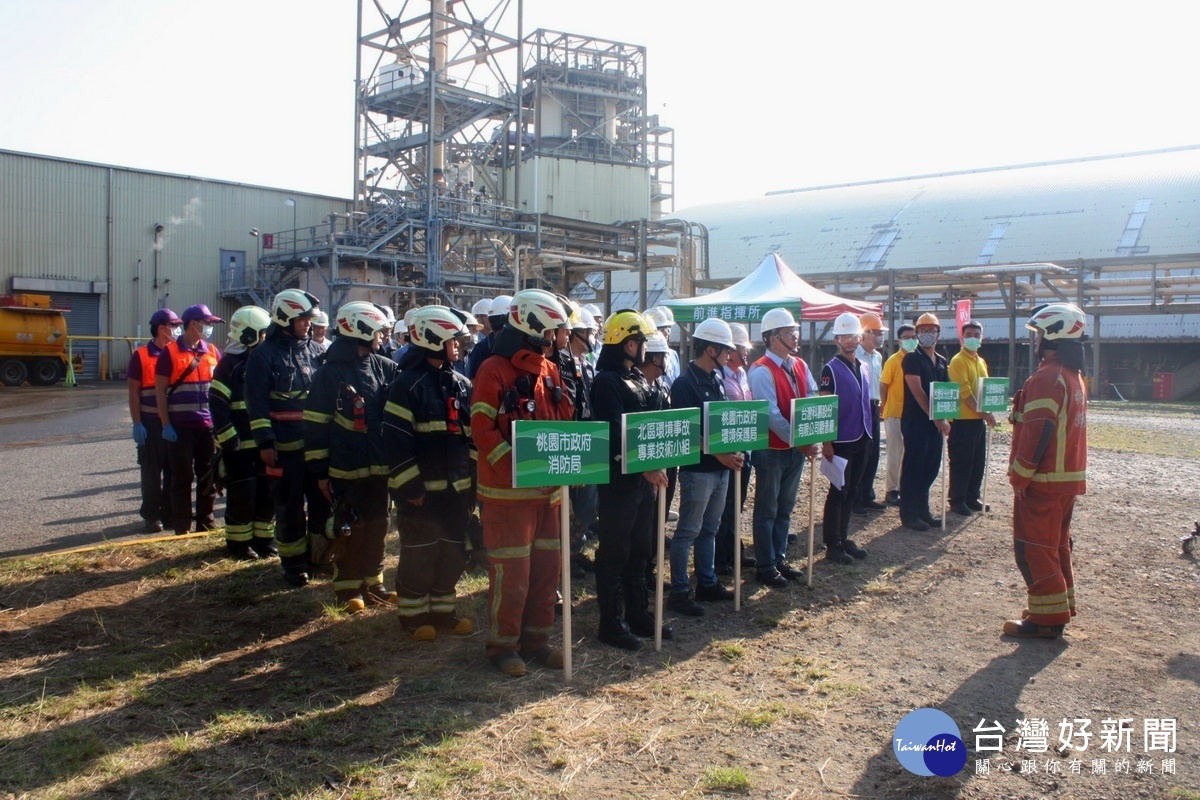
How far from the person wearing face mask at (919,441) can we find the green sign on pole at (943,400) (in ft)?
0.45

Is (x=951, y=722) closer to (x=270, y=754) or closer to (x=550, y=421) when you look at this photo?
(x=550, y=421)

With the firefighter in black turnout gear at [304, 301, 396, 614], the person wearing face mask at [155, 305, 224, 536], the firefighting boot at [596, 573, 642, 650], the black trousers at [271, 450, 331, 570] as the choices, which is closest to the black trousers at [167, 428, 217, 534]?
the person wearing face mask at [155, 305, 224, 536]

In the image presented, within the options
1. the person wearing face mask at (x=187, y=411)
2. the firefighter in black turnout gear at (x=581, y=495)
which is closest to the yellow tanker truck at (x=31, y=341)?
the person wearing face mask at (x=187, y=411)

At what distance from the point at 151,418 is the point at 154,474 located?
576 mm

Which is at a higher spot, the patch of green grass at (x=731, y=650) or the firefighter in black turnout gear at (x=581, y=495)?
the firefighter in black turnout gear at (x=581, y=495)

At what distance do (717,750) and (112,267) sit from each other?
3618 cm

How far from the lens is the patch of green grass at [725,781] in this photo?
3.57 meters

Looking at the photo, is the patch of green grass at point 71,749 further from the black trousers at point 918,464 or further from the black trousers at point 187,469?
the black trousers at point 918,464

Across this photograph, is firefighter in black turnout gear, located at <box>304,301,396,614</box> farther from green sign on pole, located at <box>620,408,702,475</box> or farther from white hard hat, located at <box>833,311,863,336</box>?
white hard hat, located at <box>833,311,863,336</box>

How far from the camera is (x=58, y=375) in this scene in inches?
1174

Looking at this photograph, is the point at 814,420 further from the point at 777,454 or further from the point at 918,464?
the point at 918,464

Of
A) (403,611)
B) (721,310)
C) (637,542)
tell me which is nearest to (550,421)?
(637,542)

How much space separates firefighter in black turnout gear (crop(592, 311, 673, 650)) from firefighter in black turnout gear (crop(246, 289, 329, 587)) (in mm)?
2254

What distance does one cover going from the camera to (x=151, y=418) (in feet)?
25.3
